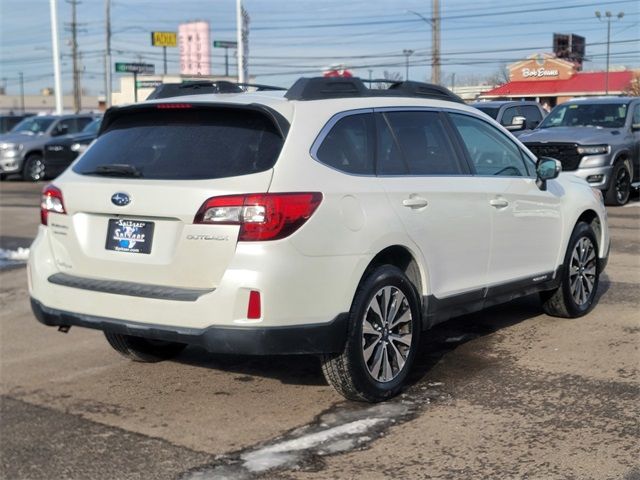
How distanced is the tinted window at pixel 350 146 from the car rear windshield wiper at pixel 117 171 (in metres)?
1.09

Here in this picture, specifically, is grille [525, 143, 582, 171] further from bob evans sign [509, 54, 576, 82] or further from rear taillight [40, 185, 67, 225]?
rear taillight [40, 185, 67, 225]

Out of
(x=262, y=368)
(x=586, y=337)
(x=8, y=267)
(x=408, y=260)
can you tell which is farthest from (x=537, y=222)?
(x=8, y=267)

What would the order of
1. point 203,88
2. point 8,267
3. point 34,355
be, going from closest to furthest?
point 203,88 → point 34,355 → point 8,267

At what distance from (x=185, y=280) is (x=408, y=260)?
4.84 feet

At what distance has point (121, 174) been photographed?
500 centimetres

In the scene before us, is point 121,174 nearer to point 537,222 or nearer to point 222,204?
point 222,204

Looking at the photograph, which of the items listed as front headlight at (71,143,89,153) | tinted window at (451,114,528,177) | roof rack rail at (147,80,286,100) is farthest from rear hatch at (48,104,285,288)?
front headlight at (71,143,89,153)

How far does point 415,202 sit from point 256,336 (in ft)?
4.62

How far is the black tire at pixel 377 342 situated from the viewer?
4.80 m

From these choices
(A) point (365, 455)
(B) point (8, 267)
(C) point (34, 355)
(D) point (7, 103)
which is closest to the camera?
(A) point (365, 455)

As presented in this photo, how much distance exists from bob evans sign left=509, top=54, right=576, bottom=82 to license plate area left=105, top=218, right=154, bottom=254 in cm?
1070

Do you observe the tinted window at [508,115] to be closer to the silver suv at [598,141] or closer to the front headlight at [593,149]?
the silver suv at [598,141]

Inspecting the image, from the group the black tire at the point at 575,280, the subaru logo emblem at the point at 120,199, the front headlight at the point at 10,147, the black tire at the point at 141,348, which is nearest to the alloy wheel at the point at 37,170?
the front headlight at the point at 10,147

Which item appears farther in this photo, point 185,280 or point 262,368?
point 262,368
